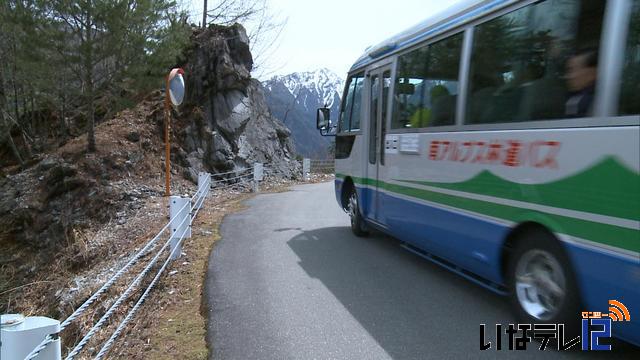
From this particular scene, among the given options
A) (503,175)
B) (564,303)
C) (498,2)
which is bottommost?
(564,303)

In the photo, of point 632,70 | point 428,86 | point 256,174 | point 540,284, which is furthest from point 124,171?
point 632,70

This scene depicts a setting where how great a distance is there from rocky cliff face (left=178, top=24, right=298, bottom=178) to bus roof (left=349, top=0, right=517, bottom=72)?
12841 millimetres

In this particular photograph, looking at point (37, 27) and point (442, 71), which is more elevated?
point (37, 27)

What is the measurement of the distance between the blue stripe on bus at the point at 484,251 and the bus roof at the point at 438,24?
2.02 meters

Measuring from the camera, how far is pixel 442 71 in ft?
19.6

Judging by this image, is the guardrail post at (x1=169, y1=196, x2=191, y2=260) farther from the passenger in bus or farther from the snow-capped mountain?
the snow-capped mountain

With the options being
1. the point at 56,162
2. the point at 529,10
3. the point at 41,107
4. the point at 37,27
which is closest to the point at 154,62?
the point at 37,27

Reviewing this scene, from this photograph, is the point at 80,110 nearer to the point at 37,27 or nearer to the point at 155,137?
the point at 155,137

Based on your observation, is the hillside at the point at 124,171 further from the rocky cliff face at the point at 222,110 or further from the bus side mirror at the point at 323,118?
the bus side mirror at the point at 323,118

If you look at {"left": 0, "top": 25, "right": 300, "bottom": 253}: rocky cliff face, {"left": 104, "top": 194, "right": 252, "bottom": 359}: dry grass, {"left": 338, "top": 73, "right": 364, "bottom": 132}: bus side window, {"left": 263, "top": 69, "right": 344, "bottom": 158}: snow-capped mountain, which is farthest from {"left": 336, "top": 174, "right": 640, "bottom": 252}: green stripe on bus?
{"left": 263, "top": 69, "right": 344, "bottom": 158}: snow-capped mountain

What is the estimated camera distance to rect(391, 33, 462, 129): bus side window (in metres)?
5.76

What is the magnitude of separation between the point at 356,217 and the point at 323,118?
231 cm

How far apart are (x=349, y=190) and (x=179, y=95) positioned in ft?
13.0

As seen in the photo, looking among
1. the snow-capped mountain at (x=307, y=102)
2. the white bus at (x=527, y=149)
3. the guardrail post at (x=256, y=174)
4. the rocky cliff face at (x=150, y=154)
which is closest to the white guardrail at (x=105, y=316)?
the white bus at (x=527, y=149)
